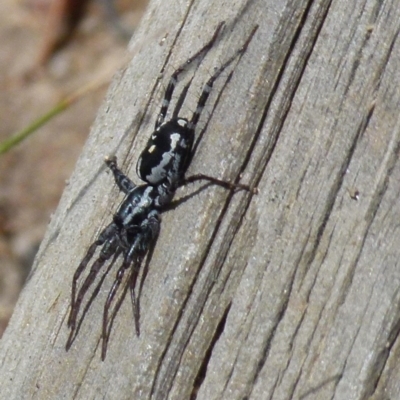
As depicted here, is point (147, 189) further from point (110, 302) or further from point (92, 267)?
point (110, 302)

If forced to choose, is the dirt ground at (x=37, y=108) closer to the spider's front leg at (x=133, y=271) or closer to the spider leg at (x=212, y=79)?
the spider's front leg at (x=133, y=271)

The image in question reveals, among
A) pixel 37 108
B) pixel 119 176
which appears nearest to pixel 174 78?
pixel 119 176

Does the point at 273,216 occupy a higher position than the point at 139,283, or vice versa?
the point at 273,216

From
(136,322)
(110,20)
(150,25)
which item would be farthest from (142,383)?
(110,20)

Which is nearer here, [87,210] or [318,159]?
[318,159]

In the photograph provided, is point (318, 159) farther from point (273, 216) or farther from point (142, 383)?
point (142, 383)
